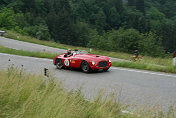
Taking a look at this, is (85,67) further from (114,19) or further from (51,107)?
(114,19)

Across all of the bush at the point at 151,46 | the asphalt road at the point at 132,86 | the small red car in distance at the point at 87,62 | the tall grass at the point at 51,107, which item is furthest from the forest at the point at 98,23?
the tall grass at the point at 51,107

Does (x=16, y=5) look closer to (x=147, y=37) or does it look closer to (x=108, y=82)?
(x=147, y=37)

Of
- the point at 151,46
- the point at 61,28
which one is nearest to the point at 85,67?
the point at 151,46

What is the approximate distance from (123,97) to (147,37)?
3764cm

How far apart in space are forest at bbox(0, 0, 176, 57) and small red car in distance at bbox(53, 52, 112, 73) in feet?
90.7

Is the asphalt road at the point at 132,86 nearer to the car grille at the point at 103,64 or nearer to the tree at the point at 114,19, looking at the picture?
the car grille at the point at 103,64

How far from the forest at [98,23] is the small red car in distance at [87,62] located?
27.6 m

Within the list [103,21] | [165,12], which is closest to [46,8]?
[103,21]

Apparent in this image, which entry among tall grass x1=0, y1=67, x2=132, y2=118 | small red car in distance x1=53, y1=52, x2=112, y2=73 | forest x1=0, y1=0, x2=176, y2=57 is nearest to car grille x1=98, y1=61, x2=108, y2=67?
small red car in distance x1=53, y1=52, x2=112, y2=73

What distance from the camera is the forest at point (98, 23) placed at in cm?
4526

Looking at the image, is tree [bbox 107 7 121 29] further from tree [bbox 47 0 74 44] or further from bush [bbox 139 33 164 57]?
bush [bbox 139 33 164 57]

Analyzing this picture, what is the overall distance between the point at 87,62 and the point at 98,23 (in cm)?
10354

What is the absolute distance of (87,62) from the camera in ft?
37.8

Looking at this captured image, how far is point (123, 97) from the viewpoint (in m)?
7.15
